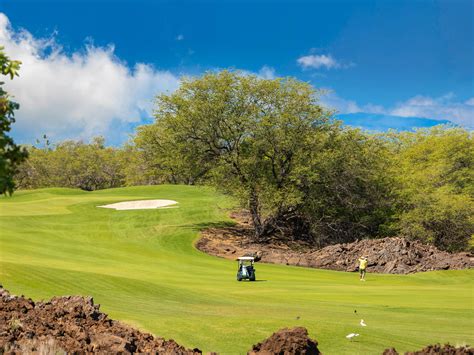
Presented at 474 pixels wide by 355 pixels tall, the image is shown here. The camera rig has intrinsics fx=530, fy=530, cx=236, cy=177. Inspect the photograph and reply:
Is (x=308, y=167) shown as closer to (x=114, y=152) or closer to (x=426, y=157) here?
(x=426, y=157)

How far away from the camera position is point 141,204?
60.8 m

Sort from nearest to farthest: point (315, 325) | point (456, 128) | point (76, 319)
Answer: point (76, 319), point (315, 325), point (456, 128)

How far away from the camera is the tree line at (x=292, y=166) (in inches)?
1950

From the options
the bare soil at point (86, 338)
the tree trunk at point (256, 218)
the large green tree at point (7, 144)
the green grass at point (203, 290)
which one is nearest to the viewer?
the large green tree at point (7, 144)

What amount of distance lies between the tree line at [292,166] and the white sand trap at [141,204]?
274 inches

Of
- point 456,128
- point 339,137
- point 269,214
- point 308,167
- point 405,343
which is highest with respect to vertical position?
point 456,128

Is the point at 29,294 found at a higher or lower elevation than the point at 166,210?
lower

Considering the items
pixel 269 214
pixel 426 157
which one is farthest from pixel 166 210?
pixel 426 157

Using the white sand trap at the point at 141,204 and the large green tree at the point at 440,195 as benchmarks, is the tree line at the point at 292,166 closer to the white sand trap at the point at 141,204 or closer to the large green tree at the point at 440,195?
the large green tree at the point at 440,195

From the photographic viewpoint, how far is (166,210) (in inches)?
2217

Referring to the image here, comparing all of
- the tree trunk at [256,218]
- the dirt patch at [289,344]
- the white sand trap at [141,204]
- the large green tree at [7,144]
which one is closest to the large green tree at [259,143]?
the tree trunk at [256,218]

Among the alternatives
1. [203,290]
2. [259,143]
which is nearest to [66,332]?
[203,290]

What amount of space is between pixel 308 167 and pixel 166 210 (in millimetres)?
16848

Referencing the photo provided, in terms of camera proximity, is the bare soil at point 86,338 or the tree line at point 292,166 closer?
the bare soil at point 86,338
